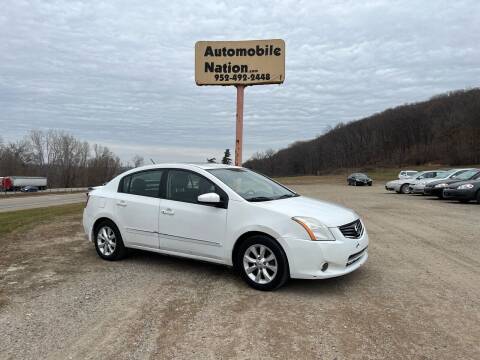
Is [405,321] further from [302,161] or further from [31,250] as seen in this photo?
[302,161]

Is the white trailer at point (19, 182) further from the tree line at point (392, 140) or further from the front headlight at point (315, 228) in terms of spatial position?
the front headlight at point (315, 228)

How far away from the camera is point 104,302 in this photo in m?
4.70

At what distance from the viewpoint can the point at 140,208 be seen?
6.26 metres

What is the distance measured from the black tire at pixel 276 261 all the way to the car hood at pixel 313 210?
0.40m

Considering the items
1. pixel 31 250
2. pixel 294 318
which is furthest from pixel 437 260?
pixel 31 250

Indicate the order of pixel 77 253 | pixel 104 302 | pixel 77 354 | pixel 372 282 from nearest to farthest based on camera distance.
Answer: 1. pixel 77 354
2. pixel 104 302
3. pixel 372 282
4. pixel 77 253

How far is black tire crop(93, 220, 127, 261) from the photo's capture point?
6569mm

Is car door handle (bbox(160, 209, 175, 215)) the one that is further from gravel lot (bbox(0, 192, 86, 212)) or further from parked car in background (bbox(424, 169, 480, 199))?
gravel lot (bbox(0, 192, 86, 212))

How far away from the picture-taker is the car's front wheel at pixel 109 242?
658cm

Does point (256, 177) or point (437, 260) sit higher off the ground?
point (256, 177)

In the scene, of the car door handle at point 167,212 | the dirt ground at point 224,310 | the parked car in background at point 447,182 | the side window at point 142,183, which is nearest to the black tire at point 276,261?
the dirt ground at point 224,310

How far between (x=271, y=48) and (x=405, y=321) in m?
9.51

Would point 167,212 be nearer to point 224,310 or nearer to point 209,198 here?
point 209,198

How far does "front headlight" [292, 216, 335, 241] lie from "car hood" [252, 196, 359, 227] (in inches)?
2.3
